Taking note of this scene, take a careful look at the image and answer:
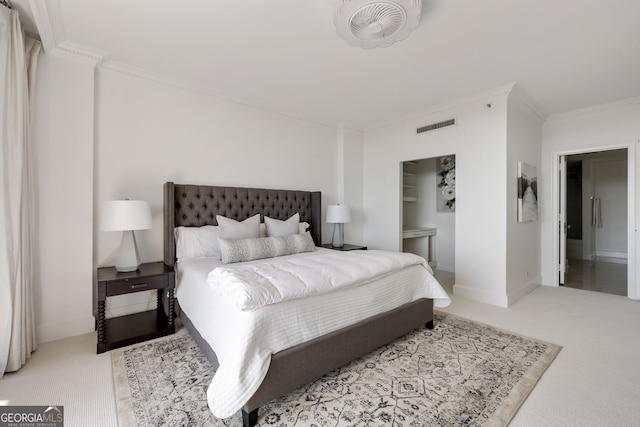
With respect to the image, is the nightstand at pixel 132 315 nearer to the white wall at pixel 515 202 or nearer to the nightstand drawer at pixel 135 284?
the nightstand drawer at pixel 135 284

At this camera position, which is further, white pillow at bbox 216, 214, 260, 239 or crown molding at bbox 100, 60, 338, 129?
white pillow at bbox 216, 214, 260, 239

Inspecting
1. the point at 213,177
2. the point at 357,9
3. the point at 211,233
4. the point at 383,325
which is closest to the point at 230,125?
the point at 213,177

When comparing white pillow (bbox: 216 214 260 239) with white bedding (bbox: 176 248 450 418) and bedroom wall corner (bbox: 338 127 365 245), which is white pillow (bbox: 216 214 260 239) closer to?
white bedding (bbox: 176 248 450 418)

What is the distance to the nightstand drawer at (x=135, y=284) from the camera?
2.37 m

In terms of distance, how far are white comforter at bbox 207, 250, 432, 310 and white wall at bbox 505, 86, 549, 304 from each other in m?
1.92

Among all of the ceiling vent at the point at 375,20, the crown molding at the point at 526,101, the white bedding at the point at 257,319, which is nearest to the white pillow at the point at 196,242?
the white bedding at the point at 257,319

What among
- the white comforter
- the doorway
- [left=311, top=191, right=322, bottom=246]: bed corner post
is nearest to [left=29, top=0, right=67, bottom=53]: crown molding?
the white comforter

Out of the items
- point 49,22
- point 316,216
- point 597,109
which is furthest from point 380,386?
point 597,109

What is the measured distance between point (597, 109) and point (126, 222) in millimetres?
5933

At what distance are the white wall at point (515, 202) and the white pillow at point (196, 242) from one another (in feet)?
11.3

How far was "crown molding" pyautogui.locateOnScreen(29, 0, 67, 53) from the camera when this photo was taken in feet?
6.75

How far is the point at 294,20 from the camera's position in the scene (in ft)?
7.16

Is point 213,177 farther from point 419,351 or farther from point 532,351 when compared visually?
point 532,351

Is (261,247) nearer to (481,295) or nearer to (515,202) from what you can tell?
(481,295)
